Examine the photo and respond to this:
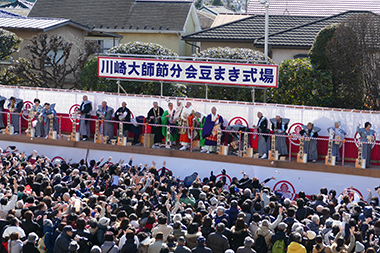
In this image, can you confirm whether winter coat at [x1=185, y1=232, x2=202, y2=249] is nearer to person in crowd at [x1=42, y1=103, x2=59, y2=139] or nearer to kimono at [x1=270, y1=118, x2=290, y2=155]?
kimono at [x1=270, y1=118, x2=290, y2=155]

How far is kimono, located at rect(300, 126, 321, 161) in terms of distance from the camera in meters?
15.7

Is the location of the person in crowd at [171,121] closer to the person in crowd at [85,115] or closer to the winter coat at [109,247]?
the person in crowd at [85,115]

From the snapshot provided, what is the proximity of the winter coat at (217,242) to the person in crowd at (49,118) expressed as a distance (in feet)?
35.5

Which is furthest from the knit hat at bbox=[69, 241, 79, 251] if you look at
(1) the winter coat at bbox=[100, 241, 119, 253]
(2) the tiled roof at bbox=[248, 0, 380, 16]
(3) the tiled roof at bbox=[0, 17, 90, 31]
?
(2) the tiled roof at bbox=[248, 0, 380, 16]

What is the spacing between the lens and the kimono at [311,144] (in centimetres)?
1570

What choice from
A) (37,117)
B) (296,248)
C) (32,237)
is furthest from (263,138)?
(32,237)

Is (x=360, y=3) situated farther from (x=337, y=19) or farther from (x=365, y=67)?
(x=365, y=67)

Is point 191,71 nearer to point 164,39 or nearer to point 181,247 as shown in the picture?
point 181,247

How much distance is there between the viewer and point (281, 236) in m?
9.34

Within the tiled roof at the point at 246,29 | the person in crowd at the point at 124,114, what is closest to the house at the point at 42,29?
the tiled roof at the point at 246,29

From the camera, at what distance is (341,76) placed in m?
21.4

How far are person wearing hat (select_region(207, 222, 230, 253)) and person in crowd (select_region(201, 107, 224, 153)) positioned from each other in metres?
7.55

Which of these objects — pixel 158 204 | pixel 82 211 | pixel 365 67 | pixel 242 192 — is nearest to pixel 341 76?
pixel 365 67

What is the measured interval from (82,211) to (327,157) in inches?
312
